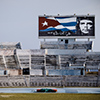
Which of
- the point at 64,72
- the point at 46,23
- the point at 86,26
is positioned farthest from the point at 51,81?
the point at 86,26

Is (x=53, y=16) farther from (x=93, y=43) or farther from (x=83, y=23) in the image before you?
(x=93, y=43)

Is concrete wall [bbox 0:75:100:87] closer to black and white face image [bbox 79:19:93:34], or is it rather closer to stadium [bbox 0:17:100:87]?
stadium [bbox 0:17:100:87]

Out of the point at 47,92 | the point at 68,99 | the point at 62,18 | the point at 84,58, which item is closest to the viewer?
the point at 68,99

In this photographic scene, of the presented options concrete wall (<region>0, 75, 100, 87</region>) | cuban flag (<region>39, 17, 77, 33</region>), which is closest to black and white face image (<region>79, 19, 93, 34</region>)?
cuban flag (<region>39, 17, 77, 33</region>)

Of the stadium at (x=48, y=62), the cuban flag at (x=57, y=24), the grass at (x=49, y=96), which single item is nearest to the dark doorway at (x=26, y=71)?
the stadium at (x=48, y=62)

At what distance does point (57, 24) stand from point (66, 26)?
7.64 feet

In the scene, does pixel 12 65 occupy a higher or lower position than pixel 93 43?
lower

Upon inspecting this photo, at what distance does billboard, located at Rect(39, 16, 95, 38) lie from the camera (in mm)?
53781

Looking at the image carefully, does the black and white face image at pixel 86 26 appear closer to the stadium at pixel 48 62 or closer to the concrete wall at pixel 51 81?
the stadium at pixel 48 62

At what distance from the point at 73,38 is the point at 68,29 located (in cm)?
271

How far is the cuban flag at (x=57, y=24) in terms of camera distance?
54406 millimetres

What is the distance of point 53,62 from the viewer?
172 feet

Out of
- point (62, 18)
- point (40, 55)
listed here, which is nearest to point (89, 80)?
point (40, 55)

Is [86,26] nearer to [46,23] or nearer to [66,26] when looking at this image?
[66,26]
